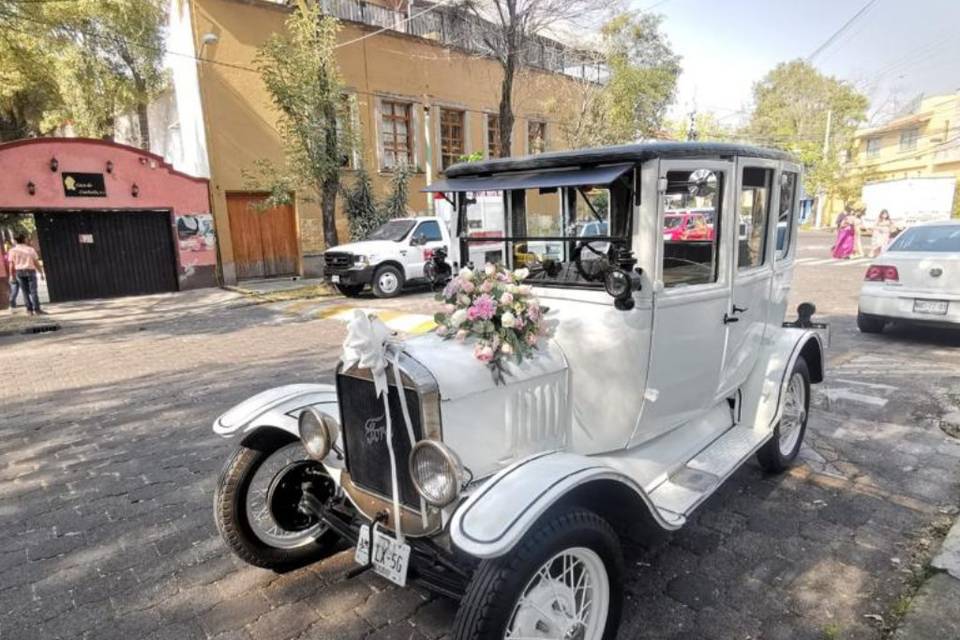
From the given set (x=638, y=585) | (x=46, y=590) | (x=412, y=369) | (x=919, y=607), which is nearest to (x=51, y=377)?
(x=46, y=590)

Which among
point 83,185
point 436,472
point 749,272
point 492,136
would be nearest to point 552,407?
point 436,472

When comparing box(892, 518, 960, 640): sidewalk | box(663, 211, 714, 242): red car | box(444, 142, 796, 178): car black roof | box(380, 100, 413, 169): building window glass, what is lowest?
box(892, 518, 960, 640): sidewalk

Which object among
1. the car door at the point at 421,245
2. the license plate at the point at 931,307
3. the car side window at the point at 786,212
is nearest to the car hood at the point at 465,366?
the car side window at the point at 786,212

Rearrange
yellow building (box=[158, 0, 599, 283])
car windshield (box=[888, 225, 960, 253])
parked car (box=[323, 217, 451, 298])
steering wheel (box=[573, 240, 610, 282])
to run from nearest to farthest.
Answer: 1. steering wheel (box=[573, 240, 610, 282])
2. car windshield (box=[888, 225, 960, 253])
3. parked car (box=[323, 217, 451, 298])
4. yellow building (box=[158, 0, 599, 283])

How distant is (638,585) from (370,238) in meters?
12.4

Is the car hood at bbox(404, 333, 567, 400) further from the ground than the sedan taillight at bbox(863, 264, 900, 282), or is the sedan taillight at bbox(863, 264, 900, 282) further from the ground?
the car hood at bbox(404, 333, 567, 400)

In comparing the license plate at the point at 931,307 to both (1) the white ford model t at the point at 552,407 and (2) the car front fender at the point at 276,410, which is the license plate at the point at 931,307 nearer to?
(1) the white ford model t at the point at 552,407

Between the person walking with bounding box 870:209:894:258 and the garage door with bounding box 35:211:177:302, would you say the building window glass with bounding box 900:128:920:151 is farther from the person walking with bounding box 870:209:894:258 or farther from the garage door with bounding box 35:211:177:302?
the garage door with bounding box 35:211:177:302

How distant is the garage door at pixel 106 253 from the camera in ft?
46.2

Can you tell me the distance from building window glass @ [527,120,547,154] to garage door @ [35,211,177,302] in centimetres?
1356

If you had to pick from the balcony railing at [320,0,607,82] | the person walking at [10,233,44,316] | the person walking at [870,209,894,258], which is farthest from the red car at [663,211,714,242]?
the person walking at [870,209,894,258]

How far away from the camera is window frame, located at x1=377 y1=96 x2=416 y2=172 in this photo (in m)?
18.3

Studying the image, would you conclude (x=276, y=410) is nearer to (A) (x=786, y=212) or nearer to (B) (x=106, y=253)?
(A) (x=786, y=212)

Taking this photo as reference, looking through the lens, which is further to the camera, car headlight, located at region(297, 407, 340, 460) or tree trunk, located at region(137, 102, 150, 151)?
tree trunk, located at region(137, 102, 150, 151)
